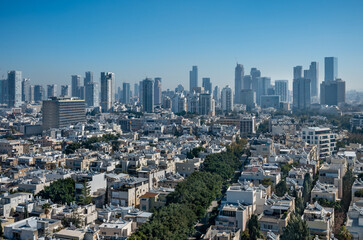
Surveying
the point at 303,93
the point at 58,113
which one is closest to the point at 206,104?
the point at 58,113

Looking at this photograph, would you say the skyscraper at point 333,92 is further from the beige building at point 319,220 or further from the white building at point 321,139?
the beige building at point 319,220

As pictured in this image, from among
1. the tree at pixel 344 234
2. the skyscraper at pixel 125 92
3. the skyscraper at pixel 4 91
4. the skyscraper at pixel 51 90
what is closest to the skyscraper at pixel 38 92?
the skyscraper at pixel 51 90

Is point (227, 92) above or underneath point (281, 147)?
above

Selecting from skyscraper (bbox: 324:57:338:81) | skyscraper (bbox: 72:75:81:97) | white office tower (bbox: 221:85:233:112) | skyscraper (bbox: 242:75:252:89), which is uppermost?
skyscraper (bbox: 324:57:338:81)

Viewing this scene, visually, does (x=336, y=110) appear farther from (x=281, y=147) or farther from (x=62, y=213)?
(x=62, y=213)

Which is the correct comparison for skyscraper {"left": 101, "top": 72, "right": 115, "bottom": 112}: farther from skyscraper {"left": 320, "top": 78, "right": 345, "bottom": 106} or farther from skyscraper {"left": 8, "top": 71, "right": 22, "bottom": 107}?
skyscraper {"left": 320, "top": 78, "right": 345, "bottom": 106}

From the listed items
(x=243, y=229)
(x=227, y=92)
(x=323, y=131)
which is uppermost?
(x=227, y=92)

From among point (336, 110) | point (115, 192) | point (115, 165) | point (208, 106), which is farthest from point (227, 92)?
point (115, 192)

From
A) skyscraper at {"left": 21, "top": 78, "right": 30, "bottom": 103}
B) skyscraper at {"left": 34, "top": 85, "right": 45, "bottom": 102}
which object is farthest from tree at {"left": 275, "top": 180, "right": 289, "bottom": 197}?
skyscraper at {"left": 34, "top": 85, "right": 45, "bottom": 102}
